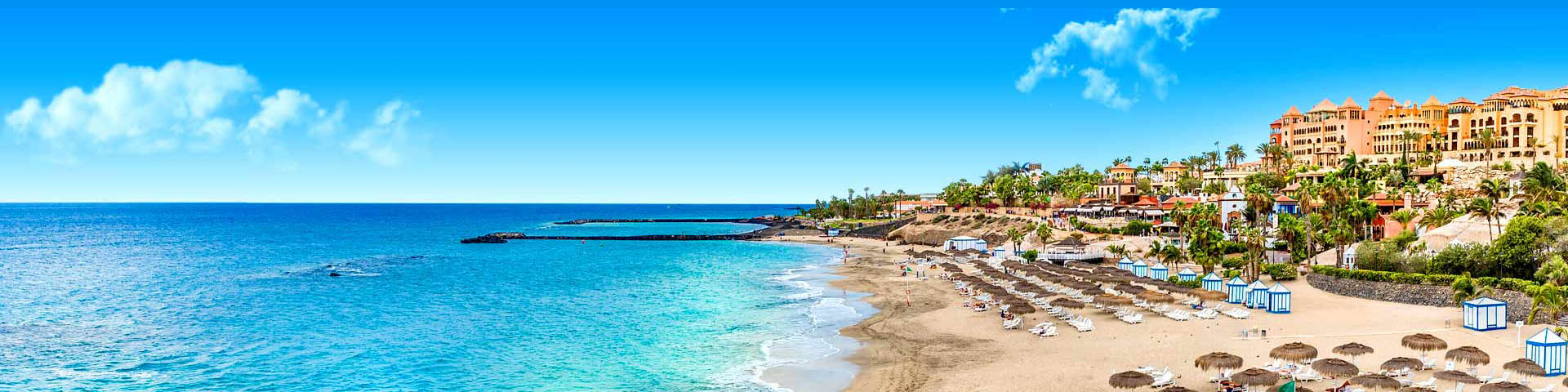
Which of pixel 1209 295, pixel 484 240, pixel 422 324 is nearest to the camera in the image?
pixel 1209 295

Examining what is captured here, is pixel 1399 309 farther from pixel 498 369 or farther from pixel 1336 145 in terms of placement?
pixel 1336 145

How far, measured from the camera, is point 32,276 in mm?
68500

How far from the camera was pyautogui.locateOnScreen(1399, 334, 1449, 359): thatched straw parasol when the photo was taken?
1042 inches

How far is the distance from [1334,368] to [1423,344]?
523 centimetres

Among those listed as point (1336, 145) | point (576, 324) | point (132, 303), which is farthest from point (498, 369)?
point (1336, 145)

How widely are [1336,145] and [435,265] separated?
114 m

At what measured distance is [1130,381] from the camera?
24438 mm

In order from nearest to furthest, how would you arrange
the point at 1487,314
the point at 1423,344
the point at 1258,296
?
the point at 1423,344
the point at 1487,314
the point at 1258,296

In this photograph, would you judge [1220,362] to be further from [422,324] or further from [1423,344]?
[422,324]

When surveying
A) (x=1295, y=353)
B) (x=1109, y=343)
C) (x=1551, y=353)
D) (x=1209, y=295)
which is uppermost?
(x=1209, y=295)

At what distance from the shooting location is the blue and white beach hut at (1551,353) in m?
24.6

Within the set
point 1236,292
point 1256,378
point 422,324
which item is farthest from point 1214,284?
point 422,324

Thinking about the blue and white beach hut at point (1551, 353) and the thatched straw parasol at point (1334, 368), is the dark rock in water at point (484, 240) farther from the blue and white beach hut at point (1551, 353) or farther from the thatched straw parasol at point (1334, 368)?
the blue and white beach hut at point (1551, 353)

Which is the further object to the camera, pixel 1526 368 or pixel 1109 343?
pixel 1109 343
